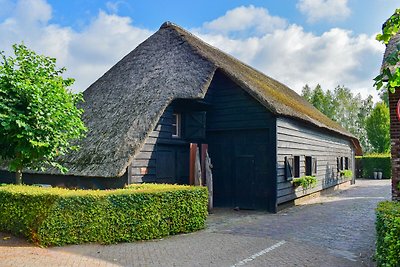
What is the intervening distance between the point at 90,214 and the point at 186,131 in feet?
20.2

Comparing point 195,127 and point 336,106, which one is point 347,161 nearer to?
point 195,127

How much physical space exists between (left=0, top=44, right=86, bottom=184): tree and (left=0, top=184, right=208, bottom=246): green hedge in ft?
4.69

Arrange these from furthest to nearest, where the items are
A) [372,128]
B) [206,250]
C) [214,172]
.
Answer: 1. [372,128]
2. [214,172]
3. [206,250]

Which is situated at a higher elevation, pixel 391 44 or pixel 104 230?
pixel 391 44

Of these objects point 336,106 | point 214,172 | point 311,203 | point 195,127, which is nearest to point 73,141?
point 195,127

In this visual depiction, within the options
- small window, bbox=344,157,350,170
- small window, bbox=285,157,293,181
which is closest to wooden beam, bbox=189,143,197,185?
small window, bbox=285,157,293,181

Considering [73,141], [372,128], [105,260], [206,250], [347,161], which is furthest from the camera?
[372,128]

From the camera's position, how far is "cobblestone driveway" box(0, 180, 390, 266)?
6773 millimetres

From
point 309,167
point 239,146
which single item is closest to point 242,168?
point 239,146

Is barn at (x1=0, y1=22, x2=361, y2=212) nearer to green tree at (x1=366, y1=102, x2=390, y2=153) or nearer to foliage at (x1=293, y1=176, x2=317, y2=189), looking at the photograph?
foliage at (x1=293, y1=176, x2=317, y2=189)

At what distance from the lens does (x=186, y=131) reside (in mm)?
13617

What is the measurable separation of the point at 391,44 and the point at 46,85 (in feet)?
30.8

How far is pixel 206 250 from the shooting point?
7.59m

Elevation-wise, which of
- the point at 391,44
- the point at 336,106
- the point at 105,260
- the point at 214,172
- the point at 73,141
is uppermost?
the point at 336,106
